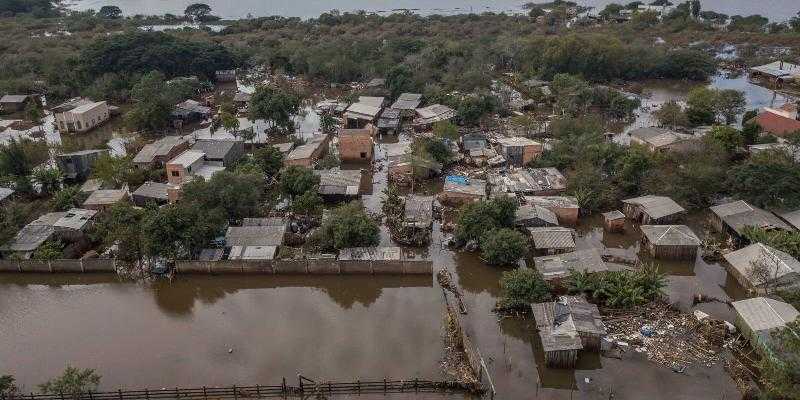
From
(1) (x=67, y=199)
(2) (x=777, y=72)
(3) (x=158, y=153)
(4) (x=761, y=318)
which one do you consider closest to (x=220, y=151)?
(3) (x=158, y=153)

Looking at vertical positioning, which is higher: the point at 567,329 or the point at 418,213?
the point at 418,213

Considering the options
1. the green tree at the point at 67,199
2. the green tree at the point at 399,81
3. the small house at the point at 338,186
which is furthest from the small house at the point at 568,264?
the green tree at the point at 399,81

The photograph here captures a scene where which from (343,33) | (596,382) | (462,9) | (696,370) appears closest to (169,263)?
(596,382)

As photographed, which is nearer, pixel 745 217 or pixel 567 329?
pixel 567 329

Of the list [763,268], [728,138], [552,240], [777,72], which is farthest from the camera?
[777,72]

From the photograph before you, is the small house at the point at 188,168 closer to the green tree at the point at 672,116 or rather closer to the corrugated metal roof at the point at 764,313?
the corrugated metal roof at the point at 764,313

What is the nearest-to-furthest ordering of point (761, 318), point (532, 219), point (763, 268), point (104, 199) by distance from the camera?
point (761, 318), point (763, 268), point (532, 219), point (104, 199)

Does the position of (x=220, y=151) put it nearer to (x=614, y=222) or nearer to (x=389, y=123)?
(x=389, y=123)
